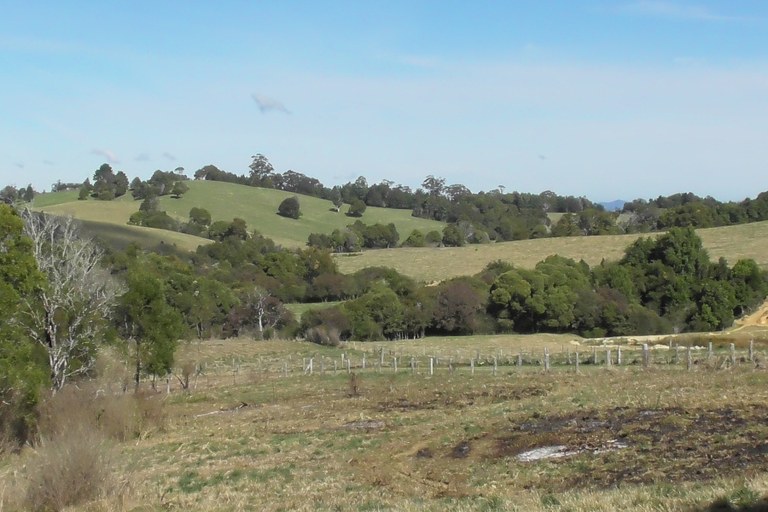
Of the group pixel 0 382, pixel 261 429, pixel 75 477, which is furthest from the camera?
pixel 261 429

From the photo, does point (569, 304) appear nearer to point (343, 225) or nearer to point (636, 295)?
point (636, 295)

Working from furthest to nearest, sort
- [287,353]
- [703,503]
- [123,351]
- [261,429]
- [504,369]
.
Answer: [287,353] → [504,369] → [123,351] → [261,429] → [703,503]

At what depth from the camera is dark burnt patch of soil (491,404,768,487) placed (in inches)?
583

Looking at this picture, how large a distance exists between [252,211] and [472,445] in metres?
130

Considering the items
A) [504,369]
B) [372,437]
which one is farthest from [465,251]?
[372,437]

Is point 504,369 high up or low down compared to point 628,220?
down

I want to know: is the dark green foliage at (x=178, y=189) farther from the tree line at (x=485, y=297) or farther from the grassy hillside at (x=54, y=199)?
the tree line at (x=485, y=297)

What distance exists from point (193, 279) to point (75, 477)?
63.9 meters

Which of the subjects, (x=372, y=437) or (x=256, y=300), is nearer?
(x=372, y=437)

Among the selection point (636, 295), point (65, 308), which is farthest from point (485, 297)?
point (65, 308)

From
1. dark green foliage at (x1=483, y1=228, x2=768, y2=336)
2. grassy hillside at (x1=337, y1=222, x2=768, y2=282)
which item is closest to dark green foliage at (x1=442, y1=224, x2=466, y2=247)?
grassy hillside at (x1=337, y1=222, x2=768, y2=282)

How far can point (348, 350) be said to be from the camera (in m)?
61.4

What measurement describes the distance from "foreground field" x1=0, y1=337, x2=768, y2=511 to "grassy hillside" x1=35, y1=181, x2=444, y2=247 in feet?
319

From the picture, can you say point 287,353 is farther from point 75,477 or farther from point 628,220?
point 628,220
